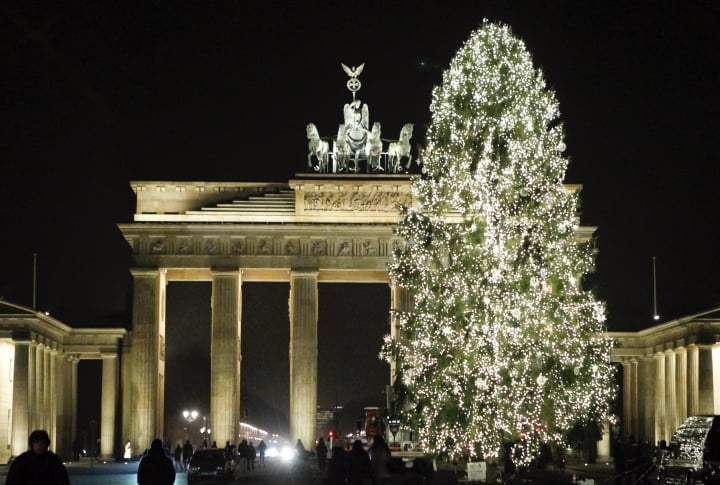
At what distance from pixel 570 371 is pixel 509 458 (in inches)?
149

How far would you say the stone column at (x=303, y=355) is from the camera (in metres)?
83.1

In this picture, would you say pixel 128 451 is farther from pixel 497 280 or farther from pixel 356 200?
pixel 497 280

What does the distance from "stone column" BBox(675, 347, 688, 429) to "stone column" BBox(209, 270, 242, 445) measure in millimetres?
26945

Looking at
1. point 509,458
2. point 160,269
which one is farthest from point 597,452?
point 509,458

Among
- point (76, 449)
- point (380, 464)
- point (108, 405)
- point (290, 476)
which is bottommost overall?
point (76, 449)

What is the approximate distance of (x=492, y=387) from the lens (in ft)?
152

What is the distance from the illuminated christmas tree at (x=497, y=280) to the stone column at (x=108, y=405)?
43488 mm

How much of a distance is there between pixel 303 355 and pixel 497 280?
126ft

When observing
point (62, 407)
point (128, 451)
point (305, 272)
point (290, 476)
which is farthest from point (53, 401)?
point (290, 476)

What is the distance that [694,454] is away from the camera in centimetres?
3275

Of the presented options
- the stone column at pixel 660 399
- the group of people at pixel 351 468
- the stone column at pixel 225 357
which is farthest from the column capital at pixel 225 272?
the group of people at pixel 351 468

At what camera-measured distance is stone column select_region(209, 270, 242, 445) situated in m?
82.9

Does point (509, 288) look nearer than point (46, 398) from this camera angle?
Yes

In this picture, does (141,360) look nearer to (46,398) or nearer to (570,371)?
(46,398)
